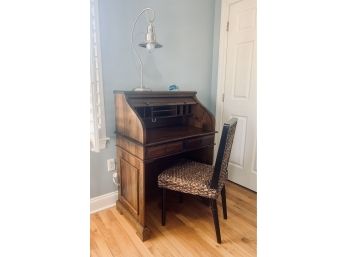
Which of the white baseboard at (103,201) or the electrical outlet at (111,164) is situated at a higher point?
the electrical outlet at (111,164)

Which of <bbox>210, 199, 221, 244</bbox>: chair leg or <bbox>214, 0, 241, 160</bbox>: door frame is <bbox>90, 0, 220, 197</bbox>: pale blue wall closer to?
<bbox>214, 0, 241, 160</bbox>: door frame

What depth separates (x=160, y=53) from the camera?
6.71 ft

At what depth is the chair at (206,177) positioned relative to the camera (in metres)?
1.41

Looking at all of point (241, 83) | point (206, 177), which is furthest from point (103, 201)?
point (241, 83)

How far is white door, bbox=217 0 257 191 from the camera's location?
216 centimetres

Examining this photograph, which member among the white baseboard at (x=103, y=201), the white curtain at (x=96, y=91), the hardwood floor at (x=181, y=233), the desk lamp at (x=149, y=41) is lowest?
the hardwood floor at (x=181, y=233)

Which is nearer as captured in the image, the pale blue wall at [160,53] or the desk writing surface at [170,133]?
the desk writing surface at [170,133]

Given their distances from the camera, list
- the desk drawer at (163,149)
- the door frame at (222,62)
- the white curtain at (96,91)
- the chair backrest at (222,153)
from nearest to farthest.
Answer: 1. the chair backrest at (222,153)
2. the desk drawer at (163,149)
3. the white curtain at (96,91)
4. the door frame at (222,62)

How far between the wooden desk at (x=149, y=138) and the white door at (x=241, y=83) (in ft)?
1.91

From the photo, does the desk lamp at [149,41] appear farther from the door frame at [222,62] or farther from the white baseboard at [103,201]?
the white baseboard at [103,201]

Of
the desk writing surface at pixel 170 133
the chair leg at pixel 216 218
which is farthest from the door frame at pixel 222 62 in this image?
the chair leg at pixel 216 218
